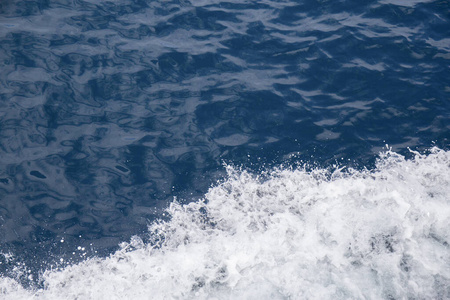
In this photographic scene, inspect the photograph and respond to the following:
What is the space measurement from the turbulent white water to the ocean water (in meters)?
0.03

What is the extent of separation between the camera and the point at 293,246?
6750 mm

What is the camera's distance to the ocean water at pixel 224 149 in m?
6.54

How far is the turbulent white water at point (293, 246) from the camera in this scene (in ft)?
20.5

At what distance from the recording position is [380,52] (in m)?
10.1

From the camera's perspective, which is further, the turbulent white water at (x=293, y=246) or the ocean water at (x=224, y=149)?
the ocean water at (x=224, y=149)

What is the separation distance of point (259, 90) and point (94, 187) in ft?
13.6

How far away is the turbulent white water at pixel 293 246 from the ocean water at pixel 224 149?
3 cm

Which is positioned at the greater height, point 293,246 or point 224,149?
point 224,149

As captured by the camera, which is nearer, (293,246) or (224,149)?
(293,246)

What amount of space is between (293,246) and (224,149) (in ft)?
8.26

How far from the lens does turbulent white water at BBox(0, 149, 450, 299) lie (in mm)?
6246

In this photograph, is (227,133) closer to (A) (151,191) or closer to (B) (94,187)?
(A) (151,191)

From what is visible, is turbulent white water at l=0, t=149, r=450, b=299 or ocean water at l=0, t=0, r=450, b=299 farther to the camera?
ocean water at l=0, t=0, r=450, b=299

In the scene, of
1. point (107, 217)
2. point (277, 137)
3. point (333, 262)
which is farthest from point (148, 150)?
point (333, 262)
